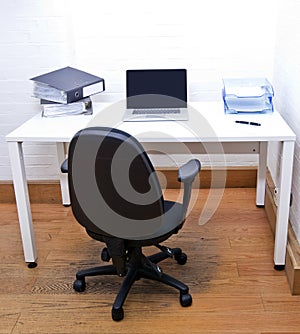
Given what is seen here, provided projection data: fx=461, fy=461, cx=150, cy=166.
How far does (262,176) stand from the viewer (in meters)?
→ 2.95

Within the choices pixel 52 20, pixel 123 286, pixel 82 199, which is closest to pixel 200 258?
pixel 123 286

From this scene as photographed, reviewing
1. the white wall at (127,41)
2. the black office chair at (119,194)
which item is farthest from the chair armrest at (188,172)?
the white wall at (127,41)

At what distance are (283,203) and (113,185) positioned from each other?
901 millimetres

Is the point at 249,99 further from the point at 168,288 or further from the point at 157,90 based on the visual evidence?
the point at 168,288

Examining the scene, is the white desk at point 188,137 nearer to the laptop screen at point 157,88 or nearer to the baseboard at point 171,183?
the laptop screen at point 157,88

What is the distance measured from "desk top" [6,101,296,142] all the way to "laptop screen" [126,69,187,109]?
0.37 ft

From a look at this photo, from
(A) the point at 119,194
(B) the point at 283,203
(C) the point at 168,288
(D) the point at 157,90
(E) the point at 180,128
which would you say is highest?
(D) the point at 157,90

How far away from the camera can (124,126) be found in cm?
233

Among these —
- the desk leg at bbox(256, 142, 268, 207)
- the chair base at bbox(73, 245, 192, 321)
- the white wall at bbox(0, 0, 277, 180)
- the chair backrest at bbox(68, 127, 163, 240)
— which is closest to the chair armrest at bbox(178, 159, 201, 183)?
the chair backrest at bbox(68, 127, 163, 240)

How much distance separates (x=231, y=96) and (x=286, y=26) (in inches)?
21.0

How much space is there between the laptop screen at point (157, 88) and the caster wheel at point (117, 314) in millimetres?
1144

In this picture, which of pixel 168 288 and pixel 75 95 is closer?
pixel 168 288

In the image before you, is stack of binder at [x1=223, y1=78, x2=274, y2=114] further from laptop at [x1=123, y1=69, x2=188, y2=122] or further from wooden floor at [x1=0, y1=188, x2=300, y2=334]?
wooden floor at [x1=0, y1=188, x2=300, y2=334]

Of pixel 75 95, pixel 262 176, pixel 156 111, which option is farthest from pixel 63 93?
pixel 262 176
